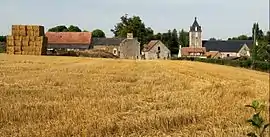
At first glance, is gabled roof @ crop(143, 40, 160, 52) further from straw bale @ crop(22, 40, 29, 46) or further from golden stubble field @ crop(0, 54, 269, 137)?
golden stubble field @ crop(0, 54, 269, 137)

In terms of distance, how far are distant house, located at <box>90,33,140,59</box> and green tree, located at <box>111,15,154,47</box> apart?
4393 mm

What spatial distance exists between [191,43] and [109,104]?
107 meters

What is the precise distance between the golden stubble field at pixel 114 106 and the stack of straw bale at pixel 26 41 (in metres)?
13.7

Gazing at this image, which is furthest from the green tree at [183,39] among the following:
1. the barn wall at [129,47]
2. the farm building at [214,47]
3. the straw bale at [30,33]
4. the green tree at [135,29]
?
the straw bale at [30,33]

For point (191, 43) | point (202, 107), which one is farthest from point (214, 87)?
point (191, 43)

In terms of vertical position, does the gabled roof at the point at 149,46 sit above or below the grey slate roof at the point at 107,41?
below

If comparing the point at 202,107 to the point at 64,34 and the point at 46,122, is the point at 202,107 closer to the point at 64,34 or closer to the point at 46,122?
the point at 46,122

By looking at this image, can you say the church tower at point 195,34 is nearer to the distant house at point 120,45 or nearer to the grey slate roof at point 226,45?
the grey slate roof at point 226,45

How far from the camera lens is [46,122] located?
920 centimetres

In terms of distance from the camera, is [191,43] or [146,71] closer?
[146,71]

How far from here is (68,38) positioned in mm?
73438

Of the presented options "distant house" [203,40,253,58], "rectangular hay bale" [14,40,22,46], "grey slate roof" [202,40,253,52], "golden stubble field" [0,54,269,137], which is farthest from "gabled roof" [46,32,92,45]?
"golden stubble field" [0,54,269,137]

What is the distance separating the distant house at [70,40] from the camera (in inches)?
2827

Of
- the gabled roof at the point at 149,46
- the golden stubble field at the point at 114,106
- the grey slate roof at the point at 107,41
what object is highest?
the grey slate roof at the point at 107,41
